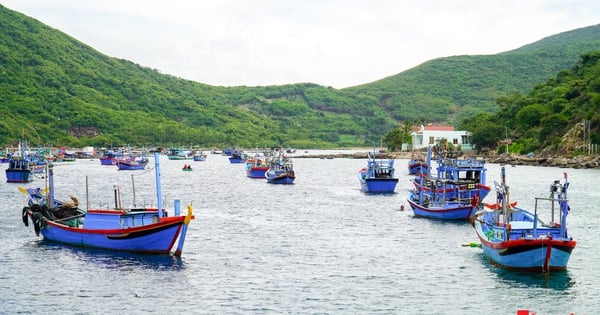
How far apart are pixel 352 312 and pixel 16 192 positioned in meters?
80.8

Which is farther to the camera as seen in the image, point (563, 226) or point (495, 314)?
point (563, 226)

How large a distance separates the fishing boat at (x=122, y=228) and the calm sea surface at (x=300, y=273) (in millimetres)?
953

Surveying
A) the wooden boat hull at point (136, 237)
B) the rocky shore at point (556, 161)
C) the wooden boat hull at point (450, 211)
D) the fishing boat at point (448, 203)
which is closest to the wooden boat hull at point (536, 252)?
the wooden boat hull at point (136, 237)

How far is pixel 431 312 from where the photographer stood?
126ft

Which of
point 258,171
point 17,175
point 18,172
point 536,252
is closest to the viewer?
point 536,252

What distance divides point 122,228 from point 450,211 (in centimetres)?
3283

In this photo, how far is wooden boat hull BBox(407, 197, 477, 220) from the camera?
7069 centimetres

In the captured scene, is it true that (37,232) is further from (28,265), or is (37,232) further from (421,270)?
(421,270)

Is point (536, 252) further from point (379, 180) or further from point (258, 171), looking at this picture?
point (258, 171)

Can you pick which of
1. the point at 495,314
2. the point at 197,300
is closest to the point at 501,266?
the point at 495,314

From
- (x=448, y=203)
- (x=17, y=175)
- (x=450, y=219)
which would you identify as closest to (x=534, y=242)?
(x=450, y=219)

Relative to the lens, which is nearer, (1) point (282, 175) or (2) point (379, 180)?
(2) point (379, 180)

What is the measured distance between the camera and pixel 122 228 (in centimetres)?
5225

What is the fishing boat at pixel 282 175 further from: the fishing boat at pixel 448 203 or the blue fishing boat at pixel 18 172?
the fishing boat at pixel 448 203
